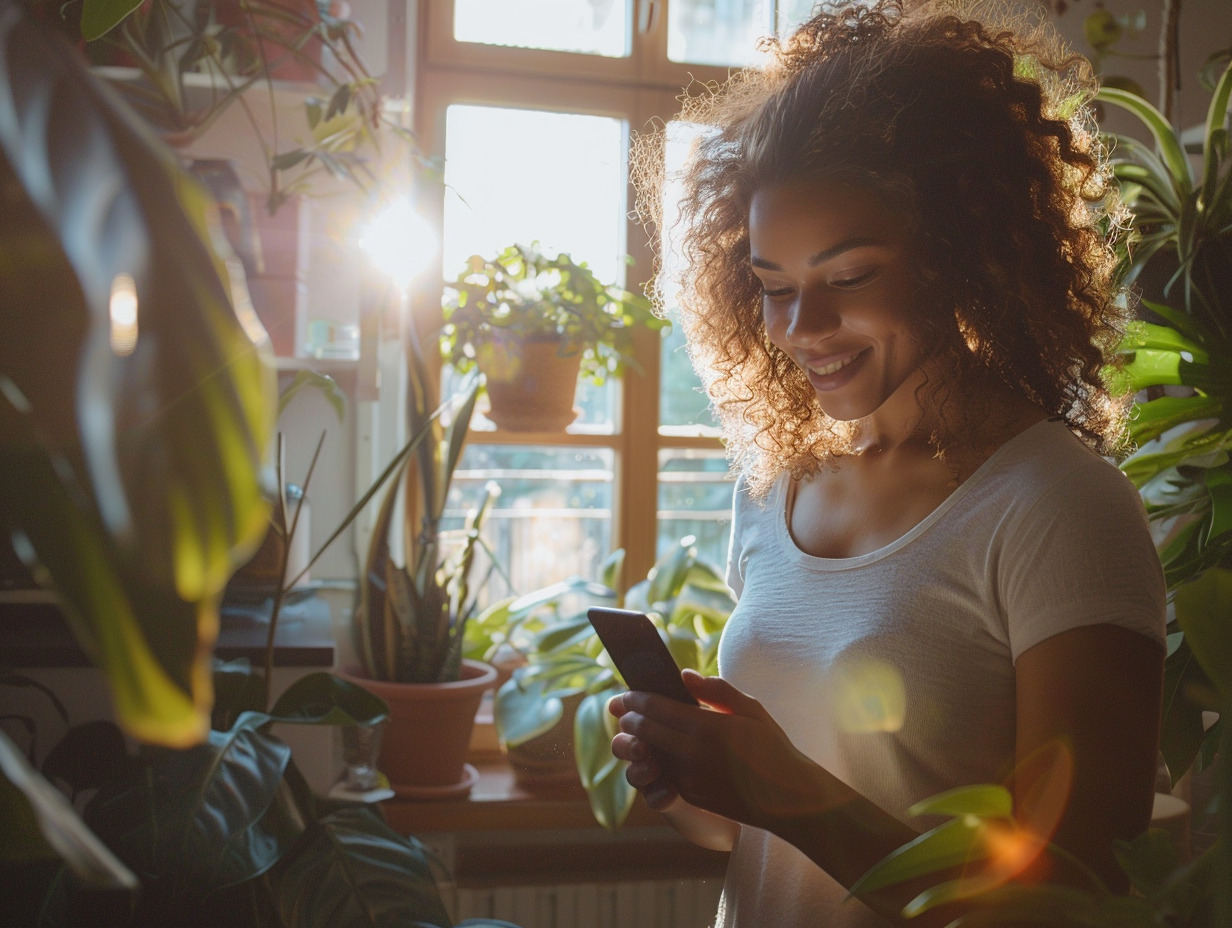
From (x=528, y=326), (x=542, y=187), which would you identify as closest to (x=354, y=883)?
(x=528, y=326)

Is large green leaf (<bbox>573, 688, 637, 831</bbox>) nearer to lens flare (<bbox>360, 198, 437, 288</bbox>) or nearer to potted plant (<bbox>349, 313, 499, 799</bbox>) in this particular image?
potted plant (<bbox>349, 313, 499, 799</bbox>)

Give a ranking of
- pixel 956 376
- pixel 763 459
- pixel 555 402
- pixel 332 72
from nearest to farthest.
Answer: pixel 956 376, pixel 763 459, pixel 332 72, pixel 555 402

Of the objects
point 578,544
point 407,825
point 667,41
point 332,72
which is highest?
point 667,41

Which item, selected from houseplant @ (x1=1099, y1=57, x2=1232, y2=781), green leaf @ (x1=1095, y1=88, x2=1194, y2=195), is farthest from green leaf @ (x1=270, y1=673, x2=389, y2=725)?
green leaf @ (x1=1095, y1=88, x2=1194, y2=195)

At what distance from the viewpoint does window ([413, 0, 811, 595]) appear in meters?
2.23

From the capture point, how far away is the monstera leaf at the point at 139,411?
0.66 ft

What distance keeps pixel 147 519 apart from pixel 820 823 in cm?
65

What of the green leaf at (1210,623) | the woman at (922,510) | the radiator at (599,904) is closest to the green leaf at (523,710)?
the radiator at (599,904)

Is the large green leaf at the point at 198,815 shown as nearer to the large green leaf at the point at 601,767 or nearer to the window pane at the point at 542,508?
the large green leaf at the point at 601,767

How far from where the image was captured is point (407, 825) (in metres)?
1.87

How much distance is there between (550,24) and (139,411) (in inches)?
91.0

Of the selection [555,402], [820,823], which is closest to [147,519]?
[820,823]

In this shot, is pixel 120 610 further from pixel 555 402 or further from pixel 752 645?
pixel 555 402

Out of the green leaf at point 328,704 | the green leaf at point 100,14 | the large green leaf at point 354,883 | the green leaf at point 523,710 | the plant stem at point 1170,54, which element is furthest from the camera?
the green leaf at point 523,710
